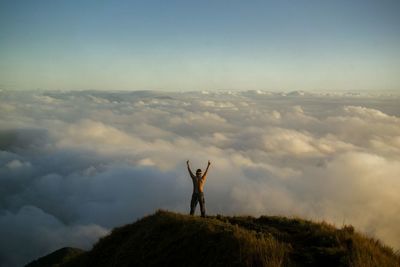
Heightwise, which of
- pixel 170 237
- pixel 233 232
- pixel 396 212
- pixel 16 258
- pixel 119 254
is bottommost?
pixel 16 258

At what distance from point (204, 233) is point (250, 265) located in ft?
9.06

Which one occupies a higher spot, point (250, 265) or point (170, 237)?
point (250, 265)

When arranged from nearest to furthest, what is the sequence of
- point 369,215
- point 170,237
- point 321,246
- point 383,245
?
point 321,246 < point 383,245 < point 170,237 < point 369,215

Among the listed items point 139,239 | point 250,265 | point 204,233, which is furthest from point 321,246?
point 139,239

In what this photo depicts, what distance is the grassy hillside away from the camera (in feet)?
31.4

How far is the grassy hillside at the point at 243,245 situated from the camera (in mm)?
9578

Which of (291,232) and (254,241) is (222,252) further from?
(291,232)

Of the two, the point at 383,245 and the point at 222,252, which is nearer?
the point at 222,252

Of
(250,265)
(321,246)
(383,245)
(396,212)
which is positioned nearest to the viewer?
(250,265)

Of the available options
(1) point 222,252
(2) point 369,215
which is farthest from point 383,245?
(2) point 369,215

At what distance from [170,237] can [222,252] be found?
279 centimetres

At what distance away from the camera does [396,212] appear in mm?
192375

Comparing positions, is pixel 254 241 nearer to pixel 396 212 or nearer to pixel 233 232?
pixel 233 232

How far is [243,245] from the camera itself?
10070 millimetres
